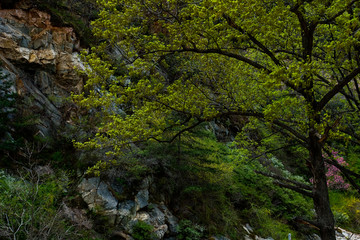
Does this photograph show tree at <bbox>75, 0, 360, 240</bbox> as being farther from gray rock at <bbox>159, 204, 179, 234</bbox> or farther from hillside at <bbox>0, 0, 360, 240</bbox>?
gray rock at <bbox>159, 204, 179, 234</bbox>

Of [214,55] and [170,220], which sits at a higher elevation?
[214,55]

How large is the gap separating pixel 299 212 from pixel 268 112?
9656 millimetres

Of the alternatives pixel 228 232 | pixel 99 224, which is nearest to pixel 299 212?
pixel 228 232

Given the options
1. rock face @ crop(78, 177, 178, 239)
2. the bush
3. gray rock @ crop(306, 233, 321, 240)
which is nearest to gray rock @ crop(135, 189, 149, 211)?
rock face @ crop(78, 177, 178, 239)

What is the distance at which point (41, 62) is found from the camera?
9.69 meters

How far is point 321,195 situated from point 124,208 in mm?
5095

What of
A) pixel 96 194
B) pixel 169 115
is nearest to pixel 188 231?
pixel 96 194

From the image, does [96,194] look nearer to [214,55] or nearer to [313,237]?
[214,55]

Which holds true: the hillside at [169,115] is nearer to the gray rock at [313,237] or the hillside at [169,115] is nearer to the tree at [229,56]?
the tree at [229,56]

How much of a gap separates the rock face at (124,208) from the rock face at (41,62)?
252cm

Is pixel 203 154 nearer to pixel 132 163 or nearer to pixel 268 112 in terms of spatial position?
pixel 132 163

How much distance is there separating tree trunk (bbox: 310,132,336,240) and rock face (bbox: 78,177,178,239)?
168 inches

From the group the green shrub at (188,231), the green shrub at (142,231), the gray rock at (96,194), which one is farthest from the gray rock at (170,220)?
the gray rock at (96,194)

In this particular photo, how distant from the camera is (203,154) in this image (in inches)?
328
